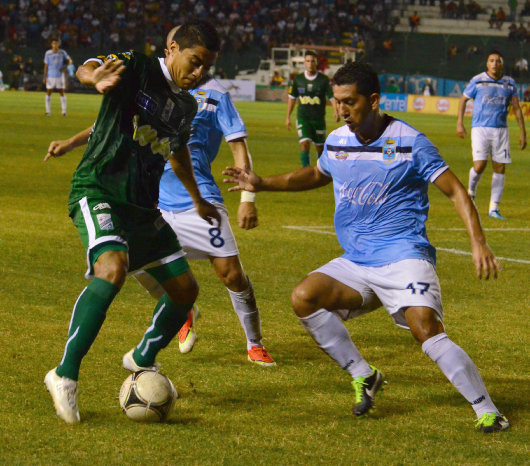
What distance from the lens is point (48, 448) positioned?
4.48 meters

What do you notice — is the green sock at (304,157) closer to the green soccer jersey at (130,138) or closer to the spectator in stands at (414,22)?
the green soccer jersey at (130,138)

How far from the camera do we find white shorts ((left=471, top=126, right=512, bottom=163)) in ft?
47.2

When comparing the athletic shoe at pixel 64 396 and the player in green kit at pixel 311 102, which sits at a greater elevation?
the athletic shoe at pixel 64 396

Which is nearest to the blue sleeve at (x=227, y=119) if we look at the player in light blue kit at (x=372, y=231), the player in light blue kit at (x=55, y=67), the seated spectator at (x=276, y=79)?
the player in light blue kit at (x=372, y=231)

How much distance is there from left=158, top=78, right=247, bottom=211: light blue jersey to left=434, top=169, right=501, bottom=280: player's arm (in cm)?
205

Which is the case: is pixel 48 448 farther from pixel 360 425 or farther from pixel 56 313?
pixel 56 313

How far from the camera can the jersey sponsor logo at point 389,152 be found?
5297 millimetres

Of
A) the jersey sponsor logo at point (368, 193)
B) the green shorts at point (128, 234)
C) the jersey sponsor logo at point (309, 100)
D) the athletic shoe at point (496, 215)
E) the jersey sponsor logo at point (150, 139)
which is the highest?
the jersey sponsor logo at point (150, 139)

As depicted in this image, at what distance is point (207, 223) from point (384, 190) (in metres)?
1.55

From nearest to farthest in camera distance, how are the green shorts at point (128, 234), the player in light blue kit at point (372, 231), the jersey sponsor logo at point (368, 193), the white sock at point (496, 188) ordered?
1. the green shorts at point (128, 234)
2. the player in light blue kit at point (372, 231)
3. the jersey sponsor logo at point (368, 193)
4. the white sock at point (496, 188)

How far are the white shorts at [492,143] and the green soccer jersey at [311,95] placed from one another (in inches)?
245

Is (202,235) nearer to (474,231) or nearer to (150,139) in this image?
(150,139)

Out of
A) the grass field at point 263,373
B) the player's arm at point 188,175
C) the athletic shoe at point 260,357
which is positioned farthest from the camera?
the athletic shoe at point 260,357

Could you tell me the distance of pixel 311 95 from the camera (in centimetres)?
2058
